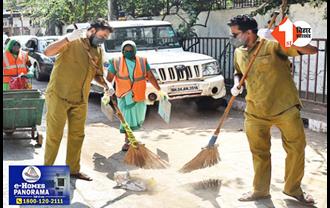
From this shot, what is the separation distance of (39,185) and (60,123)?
1.09 meters

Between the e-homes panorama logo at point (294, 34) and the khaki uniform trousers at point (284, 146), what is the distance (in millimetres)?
629

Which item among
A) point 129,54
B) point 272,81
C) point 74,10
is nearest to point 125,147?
point 129,54

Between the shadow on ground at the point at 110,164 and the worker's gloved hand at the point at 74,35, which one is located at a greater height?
the worker's gloved hand at the point at 74,35

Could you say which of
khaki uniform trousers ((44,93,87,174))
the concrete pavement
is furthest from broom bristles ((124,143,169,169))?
khaki uniform trousers ((44,93,87,174))

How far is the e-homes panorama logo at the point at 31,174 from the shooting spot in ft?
13.8

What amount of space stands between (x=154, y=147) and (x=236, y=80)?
247cm

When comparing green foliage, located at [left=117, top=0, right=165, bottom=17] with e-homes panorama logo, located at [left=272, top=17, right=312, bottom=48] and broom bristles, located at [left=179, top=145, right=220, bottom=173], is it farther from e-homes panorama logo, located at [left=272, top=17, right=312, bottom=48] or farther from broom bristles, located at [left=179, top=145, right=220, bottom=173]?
e-homes panorama logo, located at [left=272, top=17, right=312, bottom=48]

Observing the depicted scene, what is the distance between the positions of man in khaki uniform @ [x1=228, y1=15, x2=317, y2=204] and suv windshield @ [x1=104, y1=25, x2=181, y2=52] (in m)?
5.38

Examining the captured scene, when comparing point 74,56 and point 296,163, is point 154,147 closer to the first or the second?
point 74,56

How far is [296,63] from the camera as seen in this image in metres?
10.6

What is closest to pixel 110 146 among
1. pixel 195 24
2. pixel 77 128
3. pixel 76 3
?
pixel 77 128

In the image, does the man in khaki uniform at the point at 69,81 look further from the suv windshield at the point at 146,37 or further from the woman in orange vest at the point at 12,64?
the suv windshield at the point at 146,37

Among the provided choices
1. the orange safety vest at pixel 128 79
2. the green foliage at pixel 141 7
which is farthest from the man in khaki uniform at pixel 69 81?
the green foliage at pixel 141 7

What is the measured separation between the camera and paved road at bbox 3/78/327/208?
4.84 metres
